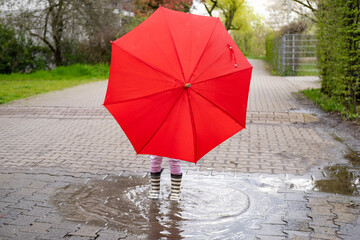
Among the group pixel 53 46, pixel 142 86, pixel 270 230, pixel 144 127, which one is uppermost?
pixel 53 46

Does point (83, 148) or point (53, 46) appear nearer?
point (83, 148)

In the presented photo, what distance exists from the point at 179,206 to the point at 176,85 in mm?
1468

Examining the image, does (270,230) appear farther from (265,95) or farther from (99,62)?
(99,62)

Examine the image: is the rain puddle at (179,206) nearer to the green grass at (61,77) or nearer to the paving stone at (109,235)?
the paving stone at (109,235)

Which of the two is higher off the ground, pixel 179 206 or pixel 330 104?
pixel 330 104

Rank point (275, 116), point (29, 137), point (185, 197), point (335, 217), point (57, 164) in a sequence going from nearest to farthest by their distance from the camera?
point (335, 217), point (185, 197), point (57, 164), point (29, 137), point (275, 116)

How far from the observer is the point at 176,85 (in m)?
3.81

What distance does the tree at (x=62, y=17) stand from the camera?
20438 mm

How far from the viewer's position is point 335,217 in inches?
166

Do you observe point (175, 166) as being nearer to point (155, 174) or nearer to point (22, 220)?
point (155, 174)

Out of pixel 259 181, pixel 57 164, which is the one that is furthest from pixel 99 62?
pixel 259 181

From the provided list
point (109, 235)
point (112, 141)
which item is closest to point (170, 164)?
point (109, 235)

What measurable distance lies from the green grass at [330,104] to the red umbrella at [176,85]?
597 cm

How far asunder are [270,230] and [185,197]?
1.20 metres
